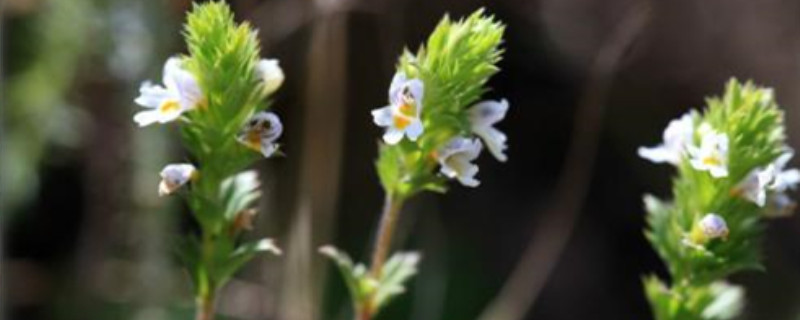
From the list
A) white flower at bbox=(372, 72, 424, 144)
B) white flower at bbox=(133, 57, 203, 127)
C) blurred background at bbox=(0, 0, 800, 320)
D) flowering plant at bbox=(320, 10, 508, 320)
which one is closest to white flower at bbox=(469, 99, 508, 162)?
flowering plant at bbox=(320, 10, 508, 320)

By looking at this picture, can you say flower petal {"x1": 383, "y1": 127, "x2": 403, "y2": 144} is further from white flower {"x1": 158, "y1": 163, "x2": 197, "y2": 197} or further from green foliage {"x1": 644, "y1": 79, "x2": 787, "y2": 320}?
green foliage {"x1": 644, "y1": 79, "x2": 787, "y2": 320}

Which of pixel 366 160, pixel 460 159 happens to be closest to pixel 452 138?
pixel 460 159

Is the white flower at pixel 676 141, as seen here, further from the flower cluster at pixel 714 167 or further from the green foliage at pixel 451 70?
the green foliage at pixel 451 70

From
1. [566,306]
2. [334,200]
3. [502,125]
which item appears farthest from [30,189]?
[566,306]

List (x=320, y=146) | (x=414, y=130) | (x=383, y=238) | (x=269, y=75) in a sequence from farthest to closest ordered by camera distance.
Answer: (x=320, y=146)
(x=383, y=238)
(x=269, y=75)
(x=414, y=130)

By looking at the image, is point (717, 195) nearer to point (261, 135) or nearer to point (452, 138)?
point (452, 138)
